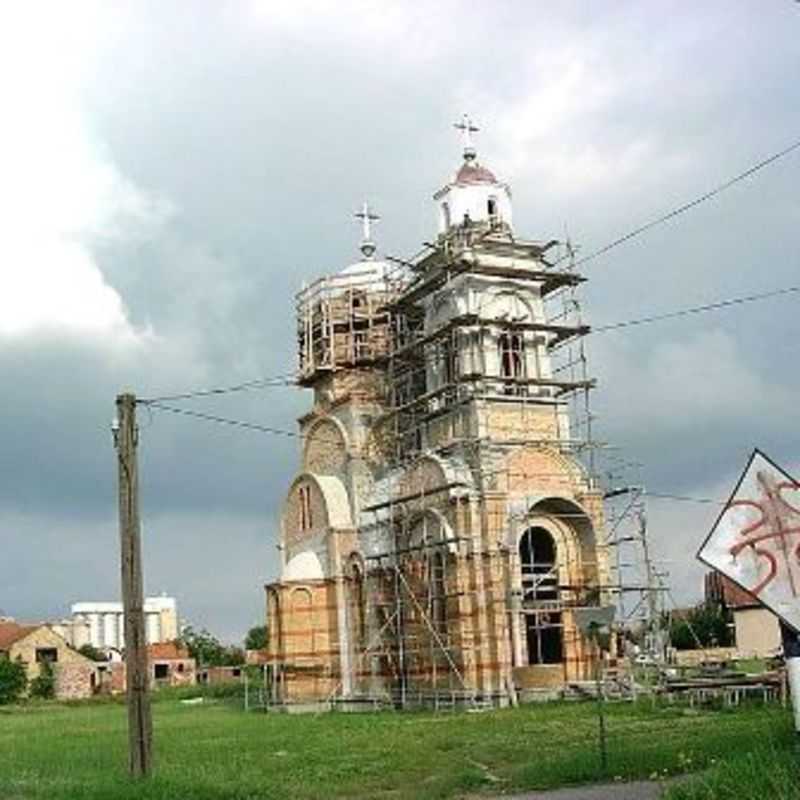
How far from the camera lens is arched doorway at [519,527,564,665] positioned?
3728 cm

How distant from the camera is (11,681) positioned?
73.5 m

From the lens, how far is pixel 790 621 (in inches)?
310

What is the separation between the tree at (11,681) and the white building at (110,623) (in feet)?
165

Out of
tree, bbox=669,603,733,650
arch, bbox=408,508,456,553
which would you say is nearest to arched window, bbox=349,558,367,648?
arch, bbox=408,508,456,553

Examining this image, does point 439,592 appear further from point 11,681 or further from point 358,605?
point 11,681

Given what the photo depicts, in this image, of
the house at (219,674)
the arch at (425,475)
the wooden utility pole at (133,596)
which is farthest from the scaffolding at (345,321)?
the house at (219,674)

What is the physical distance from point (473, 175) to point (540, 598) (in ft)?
53.3

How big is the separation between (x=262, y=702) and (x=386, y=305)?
669 inches

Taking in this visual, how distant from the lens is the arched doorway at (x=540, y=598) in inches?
1468

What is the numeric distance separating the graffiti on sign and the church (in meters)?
28.3

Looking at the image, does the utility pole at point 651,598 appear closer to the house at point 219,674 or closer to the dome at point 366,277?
the dome at point 366,277

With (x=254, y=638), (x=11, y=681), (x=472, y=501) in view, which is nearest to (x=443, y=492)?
(x=472, y=501)

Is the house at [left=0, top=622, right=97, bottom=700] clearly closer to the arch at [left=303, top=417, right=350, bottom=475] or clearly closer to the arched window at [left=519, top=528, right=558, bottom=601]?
the arch at [left=303, top=417, right=350, bottom=475]

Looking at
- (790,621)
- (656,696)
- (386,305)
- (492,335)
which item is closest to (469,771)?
(790,621)
